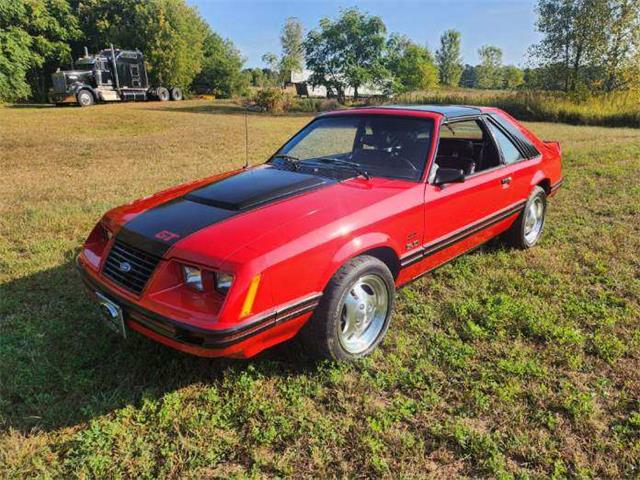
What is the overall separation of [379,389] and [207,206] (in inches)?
57.5

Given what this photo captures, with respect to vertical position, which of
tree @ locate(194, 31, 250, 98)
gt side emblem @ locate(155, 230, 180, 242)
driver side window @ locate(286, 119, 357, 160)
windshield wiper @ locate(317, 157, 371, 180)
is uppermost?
tree @ locate(194, 31, 250, 98)

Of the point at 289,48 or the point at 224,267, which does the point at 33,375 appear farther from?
the point at 289,48

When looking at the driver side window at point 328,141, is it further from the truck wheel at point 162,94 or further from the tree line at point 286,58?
the truck wheel at point 162,94

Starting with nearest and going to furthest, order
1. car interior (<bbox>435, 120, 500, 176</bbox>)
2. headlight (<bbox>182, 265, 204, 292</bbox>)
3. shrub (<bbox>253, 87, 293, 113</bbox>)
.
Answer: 1. headlight (<bbox>182, 265, 204, 292</bbox>)
2. car interior (<bbox>435, 120, 500, 176</bbox>)
3. shrub (<bbox>253, 87, 293, 113</bbox>)

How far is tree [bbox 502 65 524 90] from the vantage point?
2595 inches

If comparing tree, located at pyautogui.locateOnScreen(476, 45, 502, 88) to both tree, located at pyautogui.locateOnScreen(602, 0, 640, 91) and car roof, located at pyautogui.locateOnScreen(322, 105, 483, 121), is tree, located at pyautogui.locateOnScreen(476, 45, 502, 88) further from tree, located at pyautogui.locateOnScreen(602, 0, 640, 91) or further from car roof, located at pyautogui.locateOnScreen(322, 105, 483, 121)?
car roof, located at pyautogui.locateOnScreen(322, 105, 483, 121)

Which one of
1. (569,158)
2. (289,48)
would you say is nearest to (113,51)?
(569,158)

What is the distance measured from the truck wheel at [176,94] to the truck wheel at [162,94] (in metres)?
0.54

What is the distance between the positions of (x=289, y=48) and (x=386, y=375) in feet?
203

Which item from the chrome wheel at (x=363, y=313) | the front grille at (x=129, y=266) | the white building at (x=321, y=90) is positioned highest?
the white building at (x=321, y=90)

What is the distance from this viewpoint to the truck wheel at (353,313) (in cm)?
240

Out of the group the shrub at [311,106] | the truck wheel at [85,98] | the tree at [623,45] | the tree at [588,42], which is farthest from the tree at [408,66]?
the truck wheel at [85,98]

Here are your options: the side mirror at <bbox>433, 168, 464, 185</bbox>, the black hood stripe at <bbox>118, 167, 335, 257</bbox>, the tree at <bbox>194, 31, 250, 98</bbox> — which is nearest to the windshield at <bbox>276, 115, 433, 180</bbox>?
the side mirror at <bbox>433, 168, 464, 185</bbox>

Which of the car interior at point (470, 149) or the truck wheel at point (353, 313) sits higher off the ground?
the car interior at point (470, 149)
